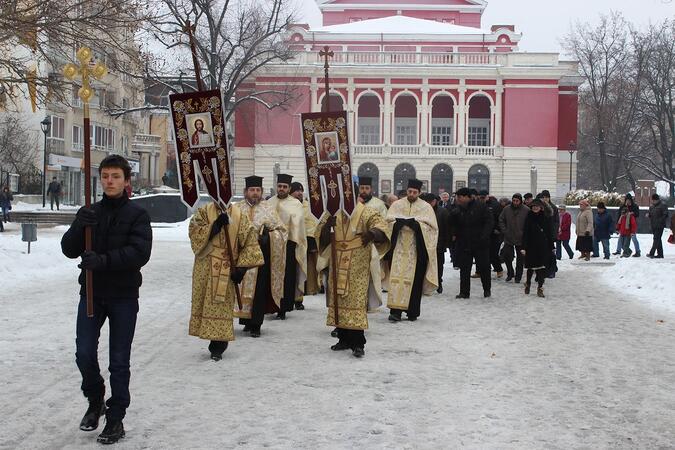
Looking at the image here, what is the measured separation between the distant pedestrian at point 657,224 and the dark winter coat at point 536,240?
31.6 feet

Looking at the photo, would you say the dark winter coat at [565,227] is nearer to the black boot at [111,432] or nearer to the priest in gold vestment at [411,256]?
the priest in gold vestment at [411,256]

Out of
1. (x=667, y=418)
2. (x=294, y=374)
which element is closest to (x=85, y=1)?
(x=294, y=374)

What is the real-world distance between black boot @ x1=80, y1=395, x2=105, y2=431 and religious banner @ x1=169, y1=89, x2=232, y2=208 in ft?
9.11

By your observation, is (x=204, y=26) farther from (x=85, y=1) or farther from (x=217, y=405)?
(x=217, y=405)

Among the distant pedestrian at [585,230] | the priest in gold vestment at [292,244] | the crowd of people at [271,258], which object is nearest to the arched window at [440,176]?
the distant pedestrian at [585,230]

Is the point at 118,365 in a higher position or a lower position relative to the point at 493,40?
lower

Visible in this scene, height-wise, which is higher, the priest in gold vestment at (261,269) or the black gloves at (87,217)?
the black gloves at (87,217)

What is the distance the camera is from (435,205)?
16422 mm

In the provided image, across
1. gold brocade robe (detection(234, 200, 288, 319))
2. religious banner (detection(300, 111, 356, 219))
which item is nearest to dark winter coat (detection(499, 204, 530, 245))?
gold brocade robe (detection(234, 200, 288, 319))

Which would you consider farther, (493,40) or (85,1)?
(493,40)

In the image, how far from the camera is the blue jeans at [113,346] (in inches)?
222

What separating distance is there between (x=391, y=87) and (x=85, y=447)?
179 ft

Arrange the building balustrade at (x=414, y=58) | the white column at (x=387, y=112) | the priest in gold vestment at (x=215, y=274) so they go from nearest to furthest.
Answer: the priest in gold vestment at (x=215, y=274)
the building balustrade at (x=414, y=58)
the white column at (x=387, y=112)

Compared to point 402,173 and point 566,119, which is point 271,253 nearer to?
point 402,173
